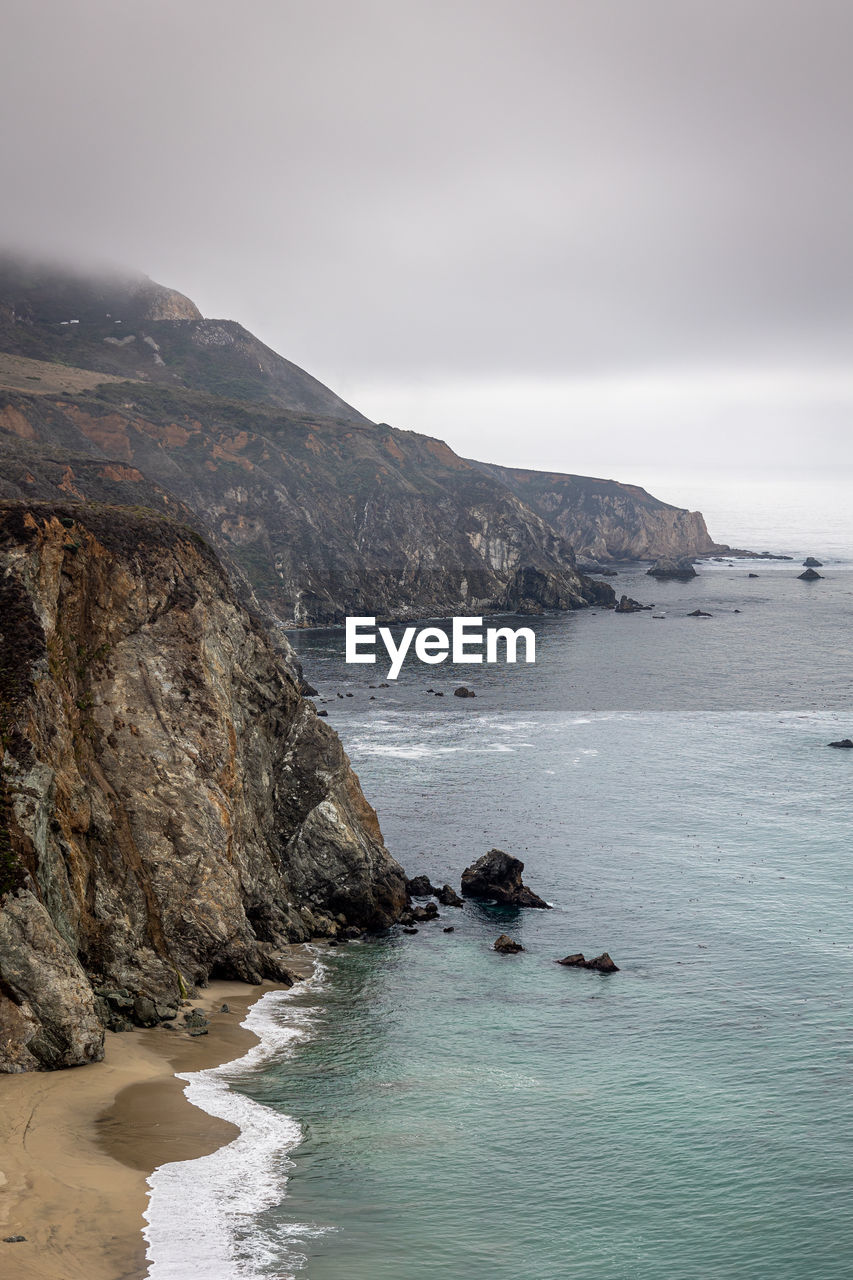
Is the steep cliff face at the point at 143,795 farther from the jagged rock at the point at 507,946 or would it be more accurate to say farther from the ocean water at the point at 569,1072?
the jagged rock at the point at 507,946

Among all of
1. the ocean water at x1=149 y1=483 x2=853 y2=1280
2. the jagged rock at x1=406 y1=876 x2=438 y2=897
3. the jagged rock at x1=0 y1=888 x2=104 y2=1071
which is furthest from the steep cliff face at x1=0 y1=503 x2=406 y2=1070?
the ocean water at x1=149 y1=483 x2=853 y2=1280

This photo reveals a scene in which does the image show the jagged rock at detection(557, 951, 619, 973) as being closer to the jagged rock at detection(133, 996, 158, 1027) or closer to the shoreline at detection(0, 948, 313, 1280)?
the shoreline at detection(0, 948, 313, 1280)

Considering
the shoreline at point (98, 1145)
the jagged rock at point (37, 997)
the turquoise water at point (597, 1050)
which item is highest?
the jagged rock at point (37, 997)

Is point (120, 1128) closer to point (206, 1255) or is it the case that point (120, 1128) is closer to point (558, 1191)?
point (206, 1255)

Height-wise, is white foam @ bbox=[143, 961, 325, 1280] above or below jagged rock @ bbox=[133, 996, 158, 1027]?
below

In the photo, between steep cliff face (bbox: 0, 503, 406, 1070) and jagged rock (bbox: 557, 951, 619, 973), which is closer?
steep cliff face (bbox: 0, 503, 406, 1070)

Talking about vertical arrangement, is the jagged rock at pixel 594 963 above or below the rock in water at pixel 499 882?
below

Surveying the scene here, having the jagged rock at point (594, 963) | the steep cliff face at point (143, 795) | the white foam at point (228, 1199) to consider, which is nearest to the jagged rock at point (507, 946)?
the jagged rock at point (594, 963)
